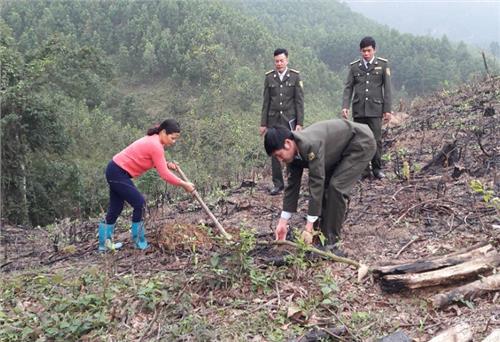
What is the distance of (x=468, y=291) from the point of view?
2982mm

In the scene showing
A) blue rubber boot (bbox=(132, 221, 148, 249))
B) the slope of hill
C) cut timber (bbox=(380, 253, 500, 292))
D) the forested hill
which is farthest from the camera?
the forested hill

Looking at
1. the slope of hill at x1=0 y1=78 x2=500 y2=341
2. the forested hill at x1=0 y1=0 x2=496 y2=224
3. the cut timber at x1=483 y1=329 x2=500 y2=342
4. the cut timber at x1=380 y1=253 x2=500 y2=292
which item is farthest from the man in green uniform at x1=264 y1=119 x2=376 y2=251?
the forested hill at x1=0 y1=0 x2=496 y2=224

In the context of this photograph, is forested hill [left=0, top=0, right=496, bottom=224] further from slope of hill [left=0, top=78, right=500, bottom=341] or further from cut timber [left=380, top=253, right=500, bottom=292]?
cut timber [left=380, top=253, right=500, bottom=292]

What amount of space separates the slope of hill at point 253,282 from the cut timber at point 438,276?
6cm

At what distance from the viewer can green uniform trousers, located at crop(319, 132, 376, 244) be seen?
3705mm

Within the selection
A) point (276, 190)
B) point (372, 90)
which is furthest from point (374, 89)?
point (276, 190)

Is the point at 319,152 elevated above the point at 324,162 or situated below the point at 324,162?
above

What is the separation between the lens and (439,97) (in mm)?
11188

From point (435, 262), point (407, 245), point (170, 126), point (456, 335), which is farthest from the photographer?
point (170, 126)

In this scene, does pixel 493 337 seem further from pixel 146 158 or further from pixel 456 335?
pixel 146 158

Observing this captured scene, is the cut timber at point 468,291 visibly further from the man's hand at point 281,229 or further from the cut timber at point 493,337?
the man's hand at point 281,229

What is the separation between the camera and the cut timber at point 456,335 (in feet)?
8.39

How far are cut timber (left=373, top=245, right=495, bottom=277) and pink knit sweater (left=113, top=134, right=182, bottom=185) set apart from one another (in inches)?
68.3

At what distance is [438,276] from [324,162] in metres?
1.13
